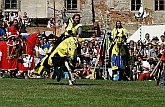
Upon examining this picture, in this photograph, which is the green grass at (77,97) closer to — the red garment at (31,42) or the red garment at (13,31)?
the red garment at (13,31)

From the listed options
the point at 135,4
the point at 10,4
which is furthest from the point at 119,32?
the point at 10,4

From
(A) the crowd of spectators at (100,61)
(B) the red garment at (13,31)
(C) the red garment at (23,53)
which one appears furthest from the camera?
(A) the crowd of spectators at (100,61)

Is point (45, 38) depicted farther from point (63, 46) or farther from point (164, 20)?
point (164, 20)

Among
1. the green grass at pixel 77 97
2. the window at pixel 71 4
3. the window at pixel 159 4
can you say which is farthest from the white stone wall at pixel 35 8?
the green grass at pixel 77 97

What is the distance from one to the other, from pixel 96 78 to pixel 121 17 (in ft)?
77.4

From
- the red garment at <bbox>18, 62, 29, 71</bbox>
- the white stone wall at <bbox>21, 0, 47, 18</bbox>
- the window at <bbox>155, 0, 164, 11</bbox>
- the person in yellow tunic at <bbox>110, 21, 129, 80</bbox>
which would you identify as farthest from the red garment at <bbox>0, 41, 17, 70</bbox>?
the window at <bbox>155, 0, 164, 11</bbox>

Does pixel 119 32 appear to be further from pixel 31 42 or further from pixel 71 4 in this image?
pixel 71 4

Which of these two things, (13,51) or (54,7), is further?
(54,7)

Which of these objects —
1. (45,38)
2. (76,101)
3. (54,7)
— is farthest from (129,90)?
(54,7)

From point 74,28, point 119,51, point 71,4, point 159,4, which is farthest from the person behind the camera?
point 71,4

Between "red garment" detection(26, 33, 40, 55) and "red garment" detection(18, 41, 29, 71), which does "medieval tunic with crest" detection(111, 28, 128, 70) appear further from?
"red garment" detection(18, 41, 29, 71)

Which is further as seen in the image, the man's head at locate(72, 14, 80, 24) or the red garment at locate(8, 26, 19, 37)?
the red garment at locate(8, 26, 19, 37)

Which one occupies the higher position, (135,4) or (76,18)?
(135,4)

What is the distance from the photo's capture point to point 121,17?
52.4 meters
